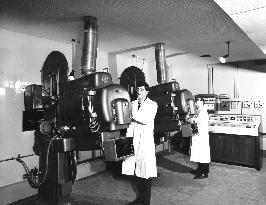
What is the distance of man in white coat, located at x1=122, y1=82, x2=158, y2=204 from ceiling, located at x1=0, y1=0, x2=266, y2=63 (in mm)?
1152

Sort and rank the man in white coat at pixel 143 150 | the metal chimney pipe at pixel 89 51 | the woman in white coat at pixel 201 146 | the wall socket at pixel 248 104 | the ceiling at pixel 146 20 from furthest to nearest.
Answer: the wall socket at pixel 248 104 → the woman in white coat at pixel 201 146 → the metal chimney pipe at pixel 89 51 → the man in white coat at pixel 143 150 → the ceiling at pixel 146 20

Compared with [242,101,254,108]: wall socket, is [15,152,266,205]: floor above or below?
below

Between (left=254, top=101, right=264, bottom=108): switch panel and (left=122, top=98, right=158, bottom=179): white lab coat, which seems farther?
(left=254, top=101, right=264, bottom=108): switch panel

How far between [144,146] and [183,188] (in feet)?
4.90

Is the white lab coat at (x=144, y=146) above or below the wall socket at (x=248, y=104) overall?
below

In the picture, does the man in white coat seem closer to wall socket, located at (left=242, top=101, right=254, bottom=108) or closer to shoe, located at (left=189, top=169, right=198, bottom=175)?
shoe, located at (left=189, top=169, right=198, bottom=175)

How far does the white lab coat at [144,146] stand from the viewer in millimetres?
4078

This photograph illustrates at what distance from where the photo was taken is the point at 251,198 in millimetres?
4453

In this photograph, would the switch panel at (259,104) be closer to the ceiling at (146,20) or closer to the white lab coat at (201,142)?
the ceiling at (146,20)

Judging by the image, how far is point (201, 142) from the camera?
579 cm

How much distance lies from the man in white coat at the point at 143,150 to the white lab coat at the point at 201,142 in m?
1.87

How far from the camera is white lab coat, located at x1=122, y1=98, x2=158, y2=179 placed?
4.08 metres

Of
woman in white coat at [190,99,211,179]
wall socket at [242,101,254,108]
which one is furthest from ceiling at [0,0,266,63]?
wall socket at [242,101,254,108]

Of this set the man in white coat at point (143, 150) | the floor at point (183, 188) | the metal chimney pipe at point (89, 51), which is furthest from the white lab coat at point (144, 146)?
the metal chimney pipe at point (89, 51)
